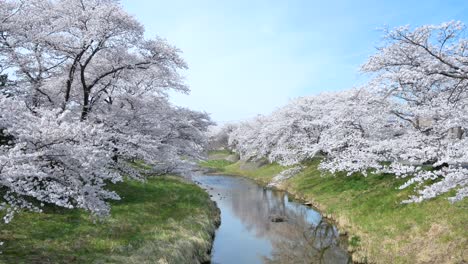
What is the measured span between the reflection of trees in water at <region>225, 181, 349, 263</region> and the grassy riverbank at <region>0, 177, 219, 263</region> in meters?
4.53

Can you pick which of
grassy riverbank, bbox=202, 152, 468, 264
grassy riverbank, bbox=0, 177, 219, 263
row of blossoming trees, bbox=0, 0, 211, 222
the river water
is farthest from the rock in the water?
row of blossoming trees, bbox=0, 0, 211, 222

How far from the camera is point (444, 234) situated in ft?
56.0

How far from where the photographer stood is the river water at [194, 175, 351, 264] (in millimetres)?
20906

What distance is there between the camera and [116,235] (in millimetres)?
17109

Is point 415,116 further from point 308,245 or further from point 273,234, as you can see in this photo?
point 273,234

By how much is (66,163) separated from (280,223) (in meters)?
21.1

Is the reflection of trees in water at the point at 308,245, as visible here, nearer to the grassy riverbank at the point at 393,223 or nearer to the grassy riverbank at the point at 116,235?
the grassy riverbank at the point at 393,223

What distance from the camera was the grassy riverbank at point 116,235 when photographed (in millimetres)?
14164

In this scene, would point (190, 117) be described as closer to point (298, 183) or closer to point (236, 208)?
point (236, 208)

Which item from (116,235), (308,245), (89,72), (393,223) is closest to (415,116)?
(393,223)

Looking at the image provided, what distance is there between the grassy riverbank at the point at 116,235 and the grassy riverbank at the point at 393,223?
8841 millimetres

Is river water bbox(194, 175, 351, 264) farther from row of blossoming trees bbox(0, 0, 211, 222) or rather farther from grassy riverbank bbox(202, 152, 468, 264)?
row of blossoming trees bbox(0, 0, 211, 222)

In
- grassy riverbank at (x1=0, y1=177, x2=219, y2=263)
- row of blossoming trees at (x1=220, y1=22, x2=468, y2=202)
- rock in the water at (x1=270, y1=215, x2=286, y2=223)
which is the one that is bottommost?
rock in the water at (x1=270, y1=215, x2=286, y2=223)

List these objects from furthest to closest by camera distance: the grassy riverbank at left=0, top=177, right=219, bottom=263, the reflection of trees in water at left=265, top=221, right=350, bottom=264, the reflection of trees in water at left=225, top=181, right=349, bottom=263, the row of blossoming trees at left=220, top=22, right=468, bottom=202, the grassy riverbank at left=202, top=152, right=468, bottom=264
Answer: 1. the reflection of trees in water at left=225, top=181, right=349, bottom=263
2. the reflection of trees in water at left=265, top=221, right=350, bottom=264
3. the grassy riverbank at left=202, top=152, right=468, bottom=264
4. the grassy riverbank at left=0, top=177, right=219, bottom=263
5. the row of blossoming trees at left=220, top=22, right=468, bottom=202
